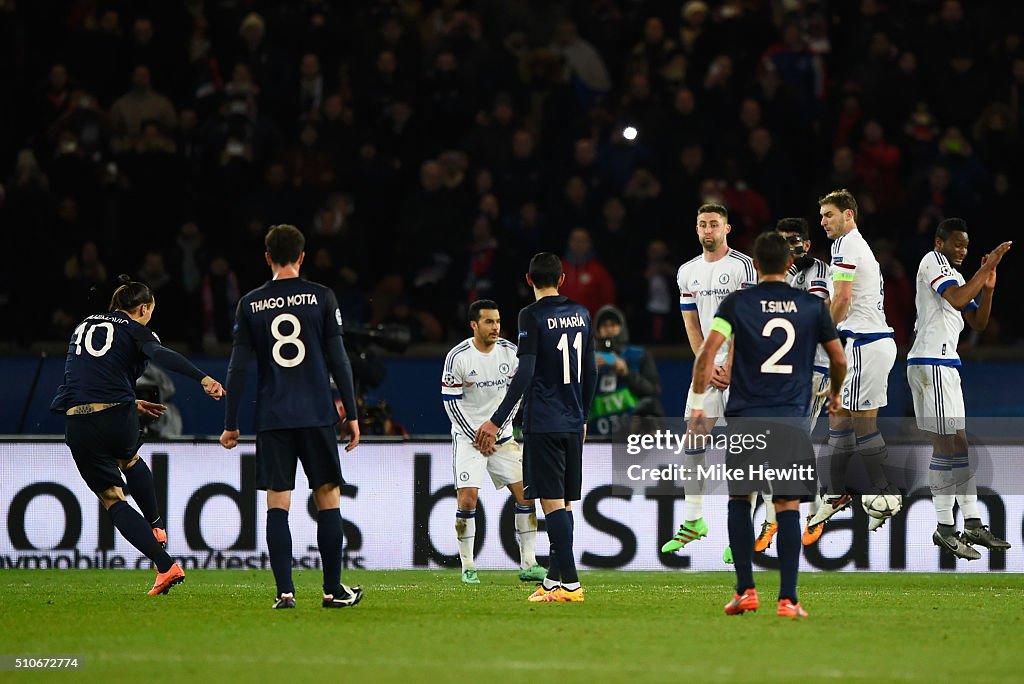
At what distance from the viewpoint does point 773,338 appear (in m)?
8.77

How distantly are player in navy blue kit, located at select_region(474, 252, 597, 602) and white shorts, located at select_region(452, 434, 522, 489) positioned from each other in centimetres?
245

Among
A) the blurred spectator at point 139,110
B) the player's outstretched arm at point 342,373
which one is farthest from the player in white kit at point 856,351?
the blurred spectator at point 139,110

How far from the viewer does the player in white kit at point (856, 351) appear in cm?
1191

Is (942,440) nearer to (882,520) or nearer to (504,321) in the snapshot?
(882,520)

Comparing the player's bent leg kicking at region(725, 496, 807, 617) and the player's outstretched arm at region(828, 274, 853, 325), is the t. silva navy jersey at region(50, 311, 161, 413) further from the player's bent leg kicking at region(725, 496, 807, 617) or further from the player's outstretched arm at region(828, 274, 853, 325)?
the player's outstretched arm at region(828, 274, 853, 325)

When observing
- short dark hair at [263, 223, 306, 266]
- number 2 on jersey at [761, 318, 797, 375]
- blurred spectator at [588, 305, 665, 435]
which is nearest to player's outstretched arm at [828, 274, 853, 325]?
number 2 on jersey at [761, 318, 797, 375]

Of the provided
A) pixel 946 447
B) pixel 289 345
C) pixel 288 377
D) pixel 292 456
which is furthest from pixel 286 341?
pixel 946 447

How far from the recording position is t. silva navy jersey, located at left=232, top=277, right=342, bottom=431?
9039mm

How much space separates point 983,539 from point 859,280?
Result: 86.8 inches

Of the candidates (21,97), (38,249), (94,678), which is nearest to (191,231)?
(38,249)

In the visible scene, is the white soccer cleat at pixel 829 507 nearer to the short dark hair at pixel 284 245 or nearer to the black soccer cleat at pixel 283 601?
the black soccer cleat at pixel 283 601

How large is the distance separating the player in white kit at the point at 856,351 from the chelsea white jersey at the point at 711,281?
2.25 feet

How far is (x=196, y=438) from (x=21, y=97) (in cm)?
622

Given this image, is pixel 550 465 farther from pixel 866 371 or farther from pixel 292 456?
pixel 866 371
